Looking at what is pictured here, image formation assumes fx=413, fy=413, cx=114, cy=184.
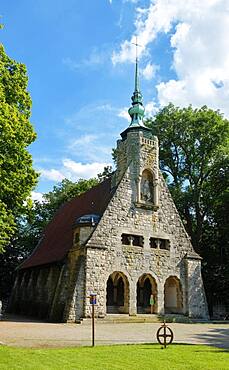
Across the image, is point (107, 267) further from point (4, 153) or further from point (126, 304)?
point (4, 153)

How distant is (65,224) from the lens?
109 feet

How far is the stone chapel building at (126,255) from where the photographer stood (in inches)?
938

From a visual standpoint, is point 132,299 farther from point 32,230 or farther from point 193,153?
point 32,230

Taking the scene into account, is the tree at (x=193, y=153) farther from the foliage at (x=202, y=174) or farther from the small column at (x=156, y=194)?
the small column at (x=156, y=194)

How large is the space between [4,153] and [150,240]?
12022 millimetres

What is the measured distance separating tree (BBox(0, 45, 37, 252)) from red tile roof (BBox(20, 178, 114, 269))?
7189 millimetres

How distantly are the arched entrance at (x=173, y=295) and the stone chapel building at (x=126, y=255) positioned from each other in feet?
0.21

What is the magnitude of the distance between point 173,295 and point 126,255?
539cm

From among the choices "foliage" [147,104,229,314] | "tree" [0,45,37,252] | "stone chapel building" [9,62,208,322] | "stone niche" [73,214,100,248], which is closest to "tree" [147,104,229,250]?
"foliage" [147,104,229,314]

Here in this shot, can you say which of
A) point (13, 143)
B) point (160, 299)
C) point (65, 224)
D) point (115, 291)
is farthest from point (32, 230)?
point (13, 143)

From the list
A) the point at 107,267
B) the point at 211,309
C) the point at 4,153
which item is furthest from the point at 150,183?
the point at 211,309

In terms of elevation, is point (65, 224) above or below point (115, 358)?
above

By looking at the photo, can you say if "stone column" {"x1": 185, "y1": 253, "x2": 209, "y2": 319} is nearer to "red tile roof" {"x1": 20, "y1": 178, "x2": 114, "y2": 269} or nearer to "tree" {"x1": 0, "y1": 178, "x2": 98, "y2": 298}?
"red tile roof" {"x1": 20, "y1": 178, "x2": 114, "y2": 269}

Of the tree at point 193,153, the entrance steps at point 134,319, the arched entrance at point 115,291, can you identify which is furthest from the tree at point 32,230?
the entrance steps at point 134,319
